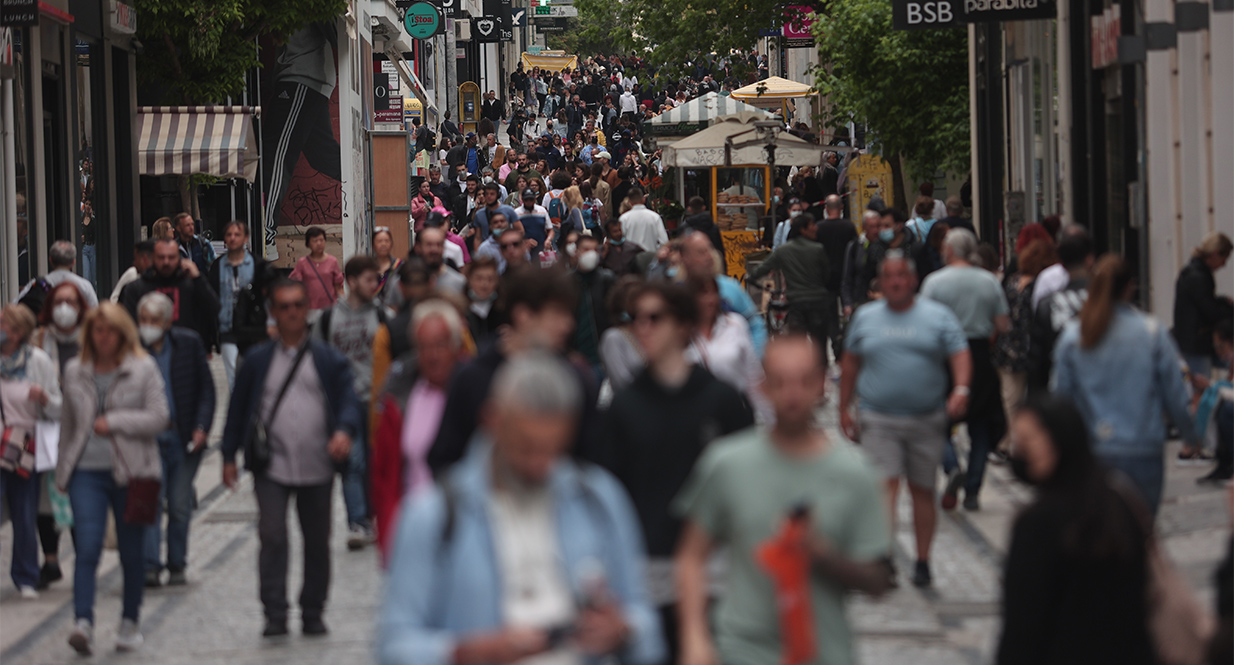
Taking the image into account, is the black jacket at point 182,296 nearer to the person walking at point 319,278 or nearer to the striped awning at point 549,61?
the person walking at point 319,278

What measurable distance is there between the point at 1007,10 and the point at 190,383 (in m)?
11.1

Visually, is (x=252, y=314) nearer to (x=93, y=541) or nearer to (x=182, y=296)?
(x=182, y=296)

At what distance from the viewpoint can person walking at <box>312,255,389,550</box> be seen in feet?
35.1

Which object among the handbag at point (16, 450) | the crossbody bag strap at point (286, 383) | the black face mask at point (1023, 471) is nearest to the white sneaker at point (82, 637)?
the crossbody bag strap at point (286, 383)

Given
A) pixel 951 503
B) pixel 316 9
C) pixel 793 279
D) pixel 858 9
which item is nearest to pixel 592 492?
pixel 951 503

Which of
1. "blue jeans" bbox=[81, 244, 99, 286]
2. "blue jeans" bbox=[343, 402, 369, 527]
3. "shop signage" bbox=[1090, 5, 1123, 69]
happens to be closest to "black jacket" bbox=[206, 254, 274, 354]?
"blue jeans" bbox=[343, 402, 369, 527]

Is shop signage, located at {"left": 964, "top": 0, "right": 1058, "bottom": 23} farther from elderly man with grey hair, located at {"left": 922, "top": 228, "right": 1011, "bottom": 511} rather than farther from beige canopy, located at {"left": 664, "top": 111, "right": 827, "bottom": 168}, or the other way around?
beige canopy, located at {"left": 664, "top": 111, "right": 827, "bottom": 168}

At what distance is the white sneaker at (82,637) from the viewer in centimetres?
831

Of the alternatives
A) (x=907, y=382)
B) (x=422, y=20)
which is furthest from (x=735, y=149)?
(x=422, y=20)

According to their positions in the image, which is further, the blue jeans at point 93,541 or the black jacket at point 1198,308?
the black jacket at point 1198,308

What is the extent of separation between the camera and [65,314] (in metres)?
10.1

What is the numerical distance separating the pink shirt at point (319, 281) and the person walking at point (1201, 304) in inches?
256

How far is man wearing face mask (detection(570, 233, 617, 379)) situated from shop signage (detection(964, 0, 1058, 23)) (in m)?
6.03

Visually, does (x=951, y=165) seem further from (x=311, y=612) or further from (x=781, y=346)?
(x=781, y=346)
